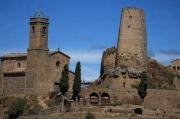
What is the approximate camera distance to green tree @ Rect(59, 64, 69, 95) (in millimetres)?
71188

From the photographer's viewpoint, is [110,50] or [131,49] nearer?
[131,49]

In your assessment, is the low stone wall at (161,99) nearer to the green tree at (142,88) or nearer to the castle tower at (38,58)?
the green tree at (142,88)

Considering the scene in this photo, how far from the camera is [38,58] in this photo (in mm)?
76125

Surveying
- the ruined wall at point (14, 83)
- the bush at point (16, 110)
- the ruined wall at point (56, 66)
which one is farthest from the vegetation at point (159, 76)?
the ruined wall at point (14, 83)

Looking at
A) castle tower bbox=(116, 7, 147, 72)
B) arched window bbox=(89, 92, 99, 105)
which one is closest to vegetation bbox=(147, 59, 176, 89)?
castle tower bbox=(116, 7, 147, 72)

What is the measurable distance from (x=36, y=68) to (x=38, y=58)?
1.02 m

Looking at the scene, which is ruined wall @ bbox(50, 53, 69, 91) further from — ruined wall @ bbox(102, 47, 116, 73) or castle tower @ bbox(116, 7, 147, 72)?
castle tower @ bbox(116, 7, 147, 72)

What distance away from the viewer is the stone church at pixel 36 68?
249ft

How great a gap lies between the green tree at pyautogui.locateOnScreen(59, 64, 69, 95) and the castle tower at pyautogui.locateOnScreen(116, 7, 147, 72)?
5033 millimetres

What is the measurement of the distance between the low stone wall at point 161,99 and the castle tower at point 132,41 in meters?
3.26

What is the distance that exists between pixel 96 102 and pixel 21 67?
11.4 metres

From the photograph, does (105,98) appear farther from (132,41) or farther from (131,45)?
(132,41)

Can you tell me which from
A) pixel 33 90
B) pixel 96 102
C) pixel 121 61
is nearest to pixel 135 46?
pixel 121 61

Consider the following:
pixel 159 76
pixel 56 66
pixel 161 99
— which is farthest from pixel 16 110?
pixel 159 76
